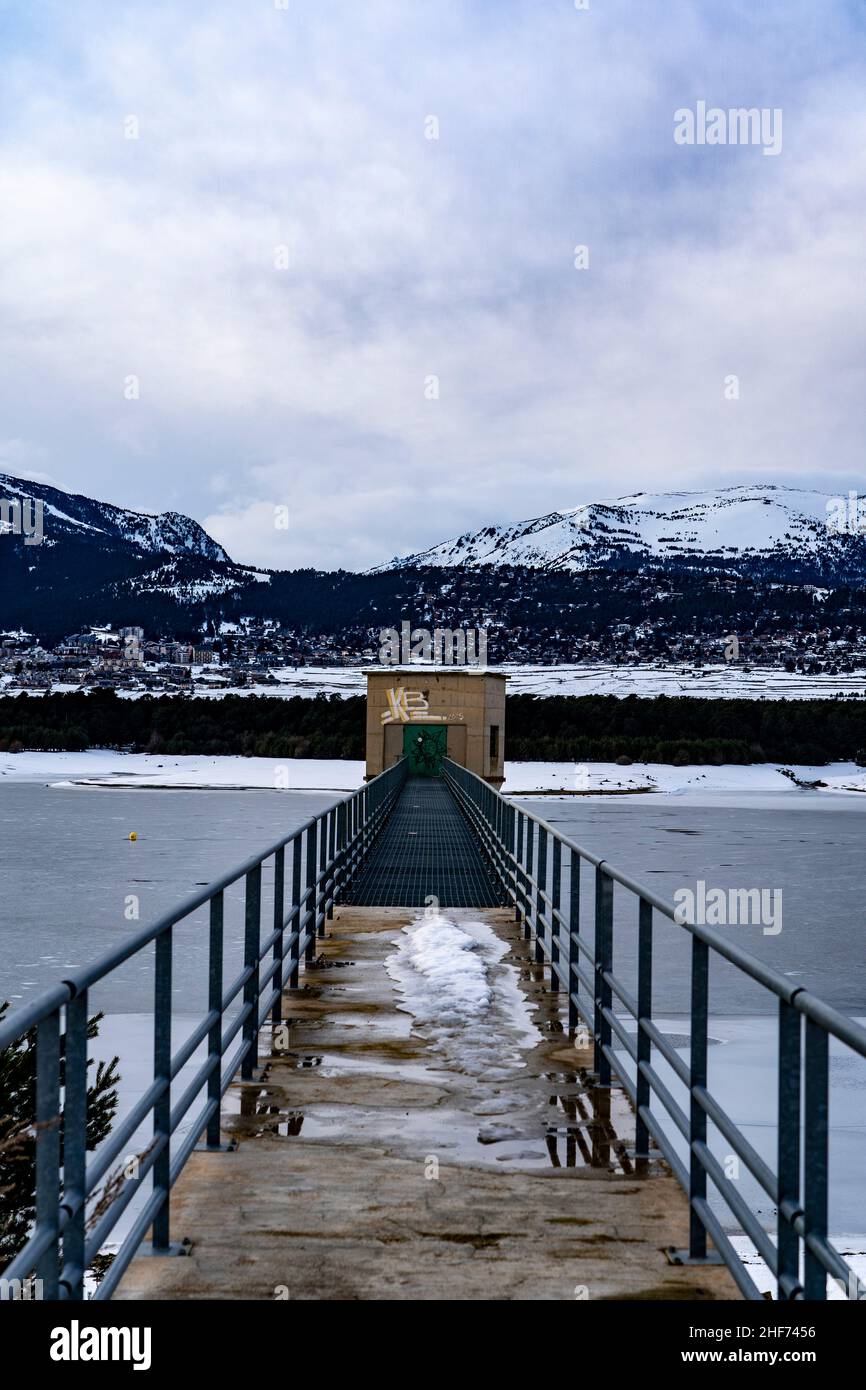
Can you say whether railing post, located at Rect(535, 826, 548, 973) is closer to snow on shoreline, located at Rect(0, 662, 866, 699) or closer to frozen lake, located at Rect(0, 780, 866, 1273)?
frozen lake, located at Rect(0, 780, 866, 1273)

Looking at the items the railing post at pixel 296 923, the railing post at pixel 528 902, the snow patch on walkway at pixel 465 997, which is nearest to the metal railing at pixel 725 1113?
the snow patch on walkway at pixel 465 997

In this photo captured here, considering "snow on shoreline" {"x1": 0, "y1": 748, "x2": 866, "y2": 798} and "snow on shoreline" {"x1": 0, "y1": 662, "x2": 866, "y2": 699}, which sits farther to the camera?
"snow on shoreline" {"x1": 0, "y1": 662, "x2": 866, "y2": 699}

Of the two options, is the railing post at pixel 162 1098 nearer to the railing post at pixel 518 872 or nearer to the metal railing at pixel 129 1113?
the metal railing at pixel 129 1113

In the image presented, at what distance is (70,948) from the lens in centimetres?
1397

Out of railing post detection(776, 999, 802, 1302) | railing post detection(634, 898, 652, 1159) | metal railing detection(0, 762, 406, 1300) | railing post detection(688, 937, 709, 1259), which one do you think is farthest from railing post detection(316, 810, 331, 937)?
railing post detection(776, 999, 802, 1302)

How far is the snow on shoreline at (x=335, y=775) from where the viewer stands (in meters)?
51.0

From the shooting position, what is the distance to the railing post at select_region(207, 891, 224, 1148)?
14.9 feet

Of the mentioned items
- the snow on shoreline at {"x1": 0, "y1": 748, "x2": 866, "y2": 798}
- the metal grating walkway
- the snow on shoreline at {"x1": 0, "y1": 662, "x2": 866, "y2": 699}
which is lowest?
the snow on shoreline at {"x1": 0, "y1": 748, "x2": 866, "y2": 798}

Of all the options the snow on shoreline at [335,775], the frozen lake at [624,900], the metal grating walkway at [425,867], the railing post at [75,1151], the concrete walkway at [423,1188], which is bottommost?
the snow on shoreline at [335,775]

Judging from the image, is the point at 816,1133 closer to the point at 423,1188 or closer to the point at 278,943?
the point at 423,1188

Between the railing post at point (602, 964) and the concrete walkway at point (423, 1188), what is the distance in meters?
0.15

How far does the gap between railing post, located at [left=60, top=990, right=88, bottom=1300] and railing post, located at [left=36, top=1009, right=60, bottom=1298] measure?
108 mm

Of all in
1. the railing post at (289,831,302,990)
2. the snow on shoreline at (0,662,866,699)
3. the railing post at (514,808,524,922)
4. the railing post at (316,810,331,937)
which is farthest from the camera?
the snow on shoreline at (0,662,866,699)
